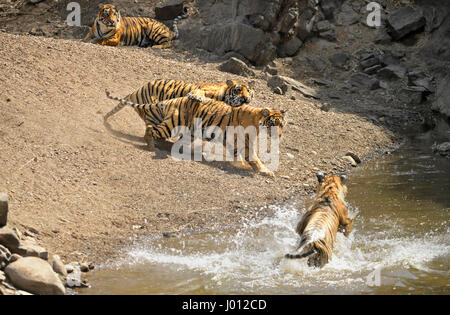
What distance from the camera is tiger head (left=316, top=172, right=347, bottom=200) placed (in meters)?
5.86

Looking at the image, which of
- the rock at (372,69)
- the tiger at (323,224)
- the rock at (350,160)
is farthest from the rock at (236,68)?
the tiger at (323,224)

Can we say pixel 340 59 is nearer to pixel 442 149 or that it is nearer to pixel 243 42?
pixel 243 42

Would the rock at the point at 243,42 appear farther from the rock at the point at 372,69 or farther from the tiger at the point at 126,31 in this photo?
the rock at the point at 372,69

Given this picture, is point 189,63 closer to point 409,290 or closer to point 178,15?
point 178,15

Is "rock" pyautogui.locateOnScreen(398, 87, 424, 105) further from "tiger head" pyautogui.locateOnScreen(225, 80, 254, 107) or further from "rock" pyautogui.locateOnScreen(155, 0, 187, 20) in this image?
"rock" pyautogui.locateOnScreen(155, 0, 187, 20)

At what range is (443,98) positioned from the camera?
1052cm

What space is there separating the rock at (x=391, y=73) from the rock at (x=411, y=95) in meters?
0.49

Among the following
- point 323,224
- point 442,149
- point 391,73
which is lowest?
point 323,224

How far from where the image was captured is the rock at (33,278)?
4.73 m

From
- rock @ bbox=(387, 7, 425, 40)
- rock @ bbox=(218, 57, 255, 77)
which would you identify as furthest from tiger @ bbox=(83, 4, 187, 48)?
rock @ bbox=(387, 7, 425, 40)

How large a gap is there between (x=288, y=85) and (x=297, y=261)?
5902 millimetres

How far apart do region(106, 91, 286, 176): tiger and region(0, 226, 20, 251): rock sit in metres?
3.09

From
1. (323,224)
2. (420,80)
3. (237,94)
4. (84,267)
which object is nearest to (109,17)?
(237,94)
